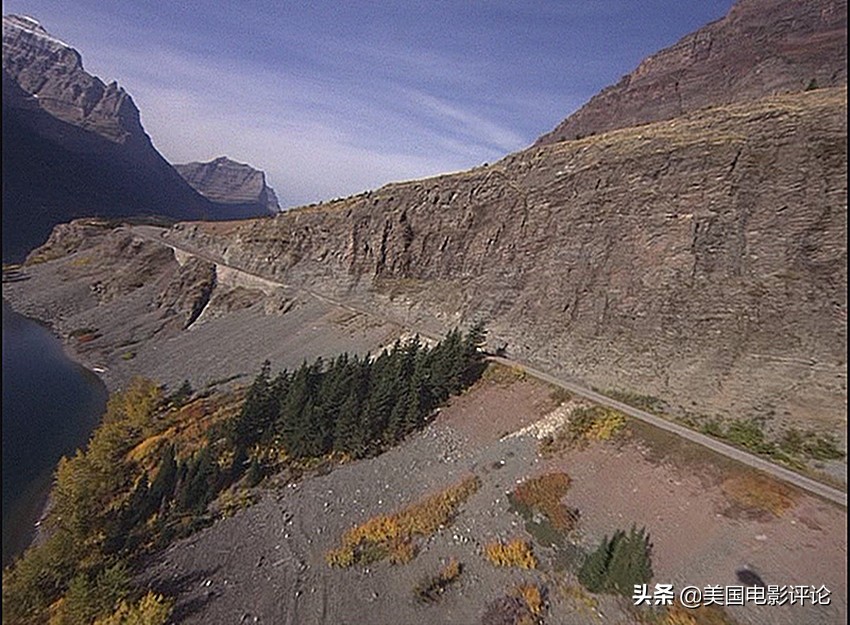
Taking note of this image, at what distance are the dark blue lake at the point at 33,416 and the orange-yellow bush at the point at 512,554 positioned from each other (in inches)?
598

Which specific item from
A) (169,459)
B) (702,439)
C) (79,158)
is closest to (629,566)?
(702,439)

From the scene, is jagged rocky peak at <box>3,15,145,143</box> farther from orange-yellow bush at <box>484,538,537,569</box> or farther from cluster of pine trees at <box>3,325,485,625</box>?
orange-yellow bush at <box>484,538,537,569</box>

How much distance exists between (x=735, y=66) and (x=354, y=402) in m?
52.9

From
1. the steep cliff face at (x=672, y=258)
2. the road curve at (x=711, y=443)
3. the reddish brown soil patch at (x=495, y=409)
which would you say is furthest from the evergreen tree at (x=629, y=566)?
the steep cliff face at (x=672, y=258)

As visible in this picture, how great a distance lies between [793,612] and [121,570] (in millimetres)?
23660

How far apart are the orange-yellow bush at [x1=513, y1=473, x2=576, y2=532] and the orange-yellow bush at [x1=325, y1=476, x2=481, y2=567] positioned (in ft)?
7.98

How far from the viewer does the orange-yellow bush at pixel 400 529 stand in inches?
744

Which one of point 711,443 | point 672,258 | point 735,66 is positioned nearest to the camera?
point 711,443

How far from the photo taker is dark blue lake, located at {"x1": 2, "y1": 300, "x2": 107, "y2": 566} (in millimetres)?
7138

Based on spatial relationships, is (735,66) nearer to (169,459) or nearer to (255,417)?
(255,417)

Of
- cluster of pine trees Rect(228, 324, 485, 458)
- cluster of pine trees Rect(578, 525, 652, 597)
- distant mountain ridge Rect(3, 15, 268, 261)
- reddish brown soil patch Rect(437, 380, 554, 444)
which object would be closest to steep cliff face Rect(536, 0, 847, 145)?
reddish brown soil patch Rect(437, 380, 554, 444)

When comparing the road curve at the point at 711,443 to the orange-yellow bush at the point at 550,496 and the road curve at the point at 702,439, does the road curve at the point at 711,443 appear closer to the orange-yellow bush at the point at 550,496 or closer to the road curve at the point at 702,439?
the road curve at the point at 702,439

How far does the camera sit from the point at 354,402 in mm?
28047

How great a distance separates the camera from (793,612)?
13.6 meters
